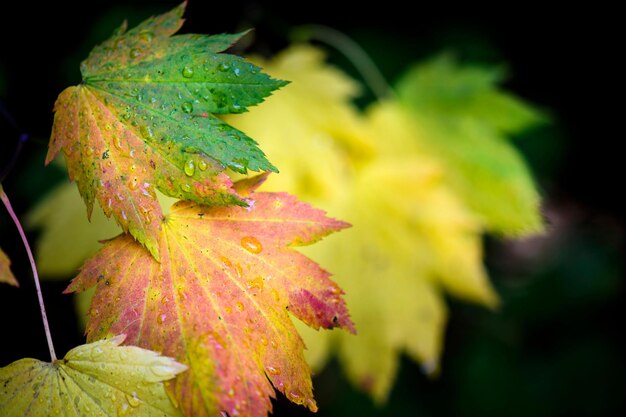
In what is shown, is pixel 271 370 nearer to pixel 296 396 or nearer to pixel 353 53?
pixel 296 396

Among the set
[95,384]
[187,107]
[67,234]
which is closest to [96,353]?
[95,384]

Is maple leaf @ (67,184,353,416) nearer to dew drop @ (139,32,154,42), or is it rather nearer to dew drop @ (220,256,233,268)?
dew drop @ (220,256,233,268)

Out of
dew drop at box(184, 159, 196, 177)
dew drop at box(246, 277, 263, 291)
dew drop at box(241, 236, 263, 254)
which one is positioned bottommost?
dew drop at box(246, 277, 263, 291)

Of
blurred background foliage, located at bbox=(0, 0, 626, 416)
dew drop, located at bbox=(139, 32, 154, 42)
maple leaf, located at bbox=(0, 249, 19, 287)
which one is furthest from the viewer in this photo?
blurred background foliage, located at bbox=(0, 0, 626, 416)

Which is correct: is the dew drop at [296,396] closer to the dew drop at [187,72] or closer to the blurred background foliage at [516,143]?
the dew drop at [187,72]

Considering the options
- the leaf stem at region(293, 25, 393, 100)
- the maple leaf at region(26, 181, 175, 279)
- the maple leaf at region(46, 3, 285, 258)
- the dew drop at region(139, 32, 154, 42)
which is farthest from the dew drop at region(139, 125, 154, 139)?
the leaf stem at region(293, 25, 393, 100)

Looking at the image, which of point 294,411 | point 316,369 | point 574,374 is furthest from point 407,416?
point 316,369

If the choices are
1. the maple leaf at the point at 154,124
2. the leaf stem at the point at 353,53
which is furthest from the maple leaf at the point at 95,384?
the leaf stem at the point at 353,53

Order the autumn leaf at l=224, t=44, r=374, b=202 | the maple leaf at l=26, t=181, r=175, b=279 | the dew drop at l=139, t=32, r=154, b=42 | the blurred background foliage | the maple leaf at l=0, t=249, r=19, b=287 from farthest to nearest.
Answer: the blurred background foliage
the autumn leaf at l=224, t=44, r=374, b=202
the maple leaf at l=26, t=181, r=175, b=279
the dew drop at l=139, t=32, r=154, b=42
the maple leaf at l=0, t=249, r=19, b=287
